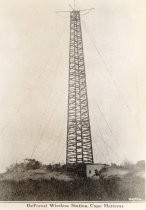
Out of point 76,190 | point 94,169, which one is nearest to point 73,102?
point 94,169

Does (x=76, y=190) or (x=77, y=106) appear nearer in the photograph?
(x=76, y=190)

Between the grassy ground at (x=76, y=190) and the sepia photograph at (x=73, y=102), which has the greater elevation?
the sepia photograph at (x=73, y=102)

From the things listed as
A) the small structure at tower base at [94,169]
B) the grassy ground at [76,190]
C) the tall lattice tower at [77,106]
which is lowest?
the grassy ground at [76,190]

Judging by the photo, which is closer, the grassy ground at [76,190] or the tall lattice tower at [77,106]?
the grassy ground at [76,190]

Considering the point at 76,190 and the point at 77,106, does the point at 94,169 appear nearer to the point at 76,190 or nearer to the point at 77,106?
the point at 76,190

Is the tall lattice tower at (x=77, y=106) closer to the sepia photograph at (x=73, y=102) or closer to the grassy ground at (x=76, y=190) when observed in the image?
the sepia photograph at (x=73, y=102)

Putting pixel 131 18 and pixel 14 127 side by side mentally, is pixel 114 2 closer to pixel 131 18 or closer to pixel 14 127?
pixel 131 18

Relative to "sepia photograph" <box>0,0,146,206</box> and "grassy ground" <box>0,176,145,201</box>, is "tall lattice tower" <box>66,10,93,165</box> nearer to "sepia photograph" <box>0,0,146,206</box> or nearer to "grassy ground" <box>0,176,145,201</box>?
"sepia photograph" <box>0,0,146,206</box>

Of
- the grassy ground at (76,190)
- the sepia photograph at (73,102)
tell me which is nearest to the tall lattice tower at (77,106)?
the sepia photograph at (73,102)
